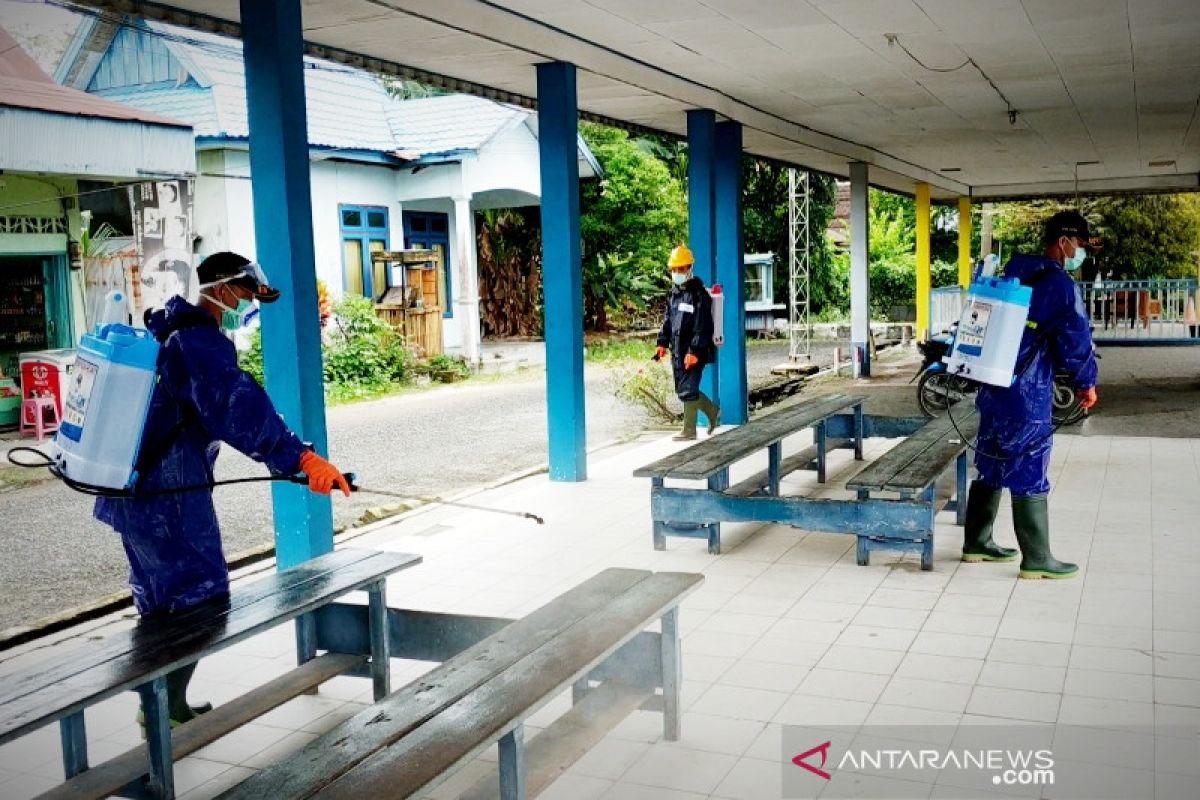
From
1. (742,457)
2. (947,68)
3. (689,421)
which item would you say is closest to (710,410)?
(689,421)

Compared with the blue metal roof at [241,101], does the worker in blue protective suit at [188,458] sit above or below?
below

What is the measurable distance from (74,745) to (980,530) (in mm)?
4452

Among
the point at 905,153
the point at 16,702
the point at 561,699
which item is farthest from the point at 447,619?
the point at 905,153

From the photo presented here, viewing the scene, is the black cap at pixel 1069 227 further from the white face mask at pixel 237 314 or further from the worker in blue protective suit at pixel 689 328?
the worker in blue protective suit at pixel 689 328

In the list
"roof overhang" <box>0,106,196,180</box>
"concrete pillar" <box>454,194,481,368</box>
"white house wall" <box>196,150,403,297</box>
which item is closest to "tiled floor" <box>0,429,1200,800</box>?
"roof overhang" <box>0,106,196,180</box>

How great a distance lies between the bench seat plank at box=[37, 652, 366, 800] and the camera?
321 cm

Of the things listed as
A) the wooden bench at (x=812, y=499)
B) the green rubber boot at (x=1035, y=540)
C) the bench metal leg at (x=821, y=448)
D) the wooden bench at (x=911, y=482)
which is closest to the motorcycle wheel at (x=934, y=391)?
the bench metal leg at (x=821, y=448)

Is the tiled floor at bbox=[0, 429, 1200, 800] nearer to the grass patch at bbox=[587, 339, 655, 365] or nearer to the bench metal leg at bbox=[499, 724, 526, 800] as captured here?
the bench metal leg at bbox=[499, 724, 526, 800]

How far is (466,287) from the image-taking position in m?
20.1

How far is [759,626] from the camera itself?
5066mm

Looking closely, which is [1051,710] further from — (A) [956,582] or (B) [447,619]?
(B) [447,619]

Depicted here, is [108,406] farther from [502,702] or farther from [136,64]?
[136,64]

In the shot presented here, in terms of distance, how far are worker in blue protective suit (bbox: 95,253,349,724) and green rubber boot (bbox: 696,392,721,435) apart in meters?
7.11

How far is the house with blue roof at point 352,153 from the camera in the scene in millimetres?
17047
